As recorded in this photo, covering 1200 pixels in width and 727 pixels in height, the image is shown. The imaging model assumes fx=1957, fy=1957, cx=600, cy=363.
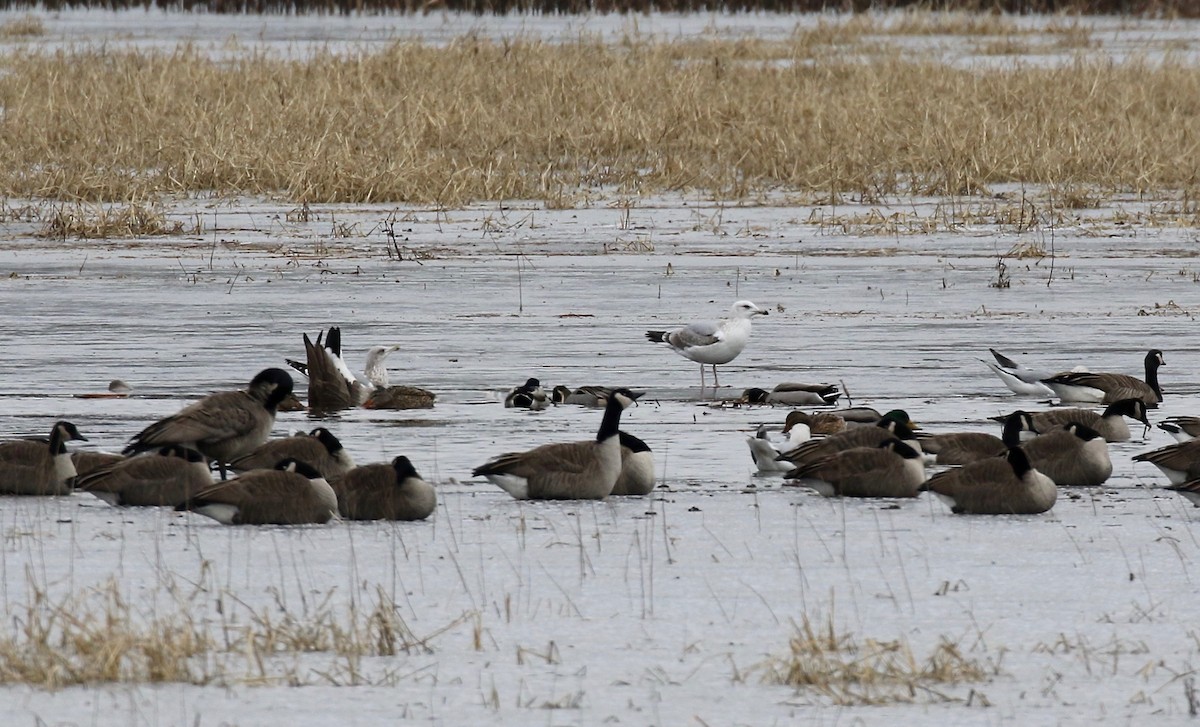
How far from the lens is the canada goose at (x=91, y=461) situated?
8.48 meters

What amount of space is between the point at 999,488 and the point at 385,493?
259 centimetres

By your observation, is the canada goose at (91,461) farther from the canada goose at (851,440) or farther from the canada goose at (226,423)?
the canada goose at (851,440)

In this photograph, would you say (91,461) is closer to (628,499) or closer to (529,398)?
(628,499)

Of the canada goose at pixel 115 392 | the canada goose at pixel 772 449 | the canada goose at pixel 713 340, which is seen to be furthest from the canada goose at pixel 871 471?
the canada goose at pixel 115 392

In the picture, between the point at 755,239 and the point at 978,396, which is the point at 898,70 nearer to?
the point at 755,239

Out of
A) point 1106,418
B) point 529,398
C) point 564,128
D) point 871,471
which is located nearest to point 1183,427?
point 1106,418

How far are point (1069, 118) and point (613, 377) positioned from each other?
53.7 feet

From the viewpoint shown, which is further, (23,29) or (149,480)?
(23,29)

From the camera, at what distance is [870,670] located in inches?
222

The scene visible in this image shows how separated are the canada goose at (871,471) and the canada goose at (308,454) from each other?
6.85 ft

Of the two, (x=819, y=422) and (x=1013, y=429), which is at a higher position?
(x=1013, y=429)

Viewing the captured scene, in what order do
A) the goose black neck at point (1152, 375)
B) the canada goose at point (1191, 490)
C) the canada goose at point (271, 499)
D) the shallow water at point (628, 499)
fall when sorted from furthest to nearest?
the goose black neck at point (1152, 375)
the canada goose at point (1191, 490)
the canada goose at point (271, 499)
the shallow water at point (628, 499)

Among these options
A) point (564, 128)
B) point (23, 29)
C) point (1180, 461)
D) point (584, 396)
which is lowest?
point (584, 396)

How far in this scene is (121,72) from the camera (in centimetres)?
3081
